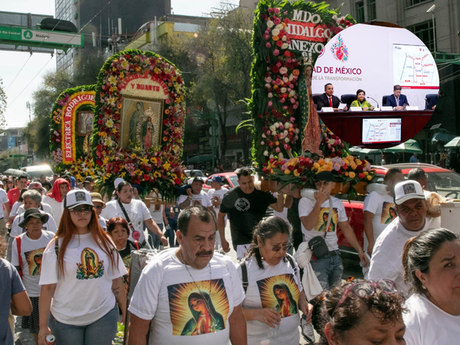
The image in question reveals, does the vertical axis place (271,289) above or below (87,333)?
above

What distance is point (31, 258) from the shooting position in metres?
5.43

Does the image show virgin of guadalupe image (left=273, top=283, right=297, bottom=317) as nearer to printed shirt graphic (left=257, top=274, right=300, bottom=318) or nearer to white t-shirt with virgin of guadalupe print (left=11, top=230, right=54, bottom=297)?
printed shirt graphic (left=257, top=274, right=300, bottom=318)

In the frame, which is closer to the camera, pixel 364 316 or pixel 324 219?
pixel 364 316

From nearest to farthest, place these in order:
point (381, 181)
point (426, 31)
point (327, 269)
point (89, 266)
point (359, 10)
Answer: point (89, 266) < point (327, 269) < point (381, 181) < point (426, 31) < point (359, 10)

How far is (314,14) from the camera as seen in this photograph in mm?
8680

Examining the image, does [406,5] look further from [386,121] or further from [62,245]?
[62,245]

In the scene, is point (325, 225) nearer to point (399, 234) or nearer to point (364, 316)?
point (399, 234)

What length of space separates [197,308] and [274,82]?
583cm

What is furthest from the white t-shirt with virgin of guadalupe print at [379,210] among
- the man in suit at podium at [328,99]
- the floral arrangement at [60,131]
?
the floral arrangement at [60,131]

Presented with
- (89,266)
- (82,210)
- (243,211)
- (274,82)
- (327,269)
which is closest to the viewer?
(89,266)

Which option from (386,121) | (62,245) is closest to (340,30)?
(386,121)

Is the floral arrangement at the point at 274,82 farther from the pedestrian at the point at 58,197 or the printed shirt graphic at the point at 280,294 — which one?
the printed shirt graphic at the point at 280,294

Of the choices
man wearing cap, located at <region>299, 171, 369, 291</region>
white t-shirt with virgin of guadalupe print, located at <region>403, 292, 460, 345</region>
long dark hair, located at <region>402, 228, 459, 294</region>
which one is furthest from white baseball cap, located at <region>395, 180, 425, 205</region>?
man wearing cap, located at <region>299, 171, 369, 291</region>

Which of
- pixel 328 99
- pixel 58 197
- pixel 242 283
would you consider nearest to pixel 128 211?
pixel 58 197
